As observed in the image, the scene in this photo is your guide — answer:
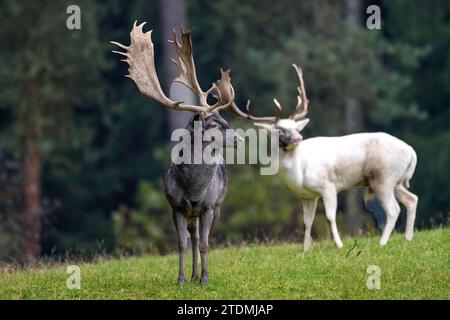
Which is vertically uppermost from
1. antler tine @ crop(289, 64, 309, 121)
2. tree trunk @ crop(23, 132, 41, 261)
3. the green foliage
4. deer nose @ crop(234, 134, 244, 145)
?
antler tine @ crop(289, 64, 309, 121)

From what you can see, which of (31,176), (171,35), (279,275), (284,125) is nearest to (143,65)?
(284,125)

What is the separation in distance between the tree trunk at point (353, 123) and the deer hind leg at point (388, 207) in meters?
12.5

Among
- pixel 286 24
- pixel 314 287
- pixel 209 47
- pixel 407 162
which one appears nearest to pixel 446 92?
pixel 286 24

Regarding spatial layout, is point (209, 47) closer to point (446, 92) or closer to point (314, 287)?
point (446, 92)

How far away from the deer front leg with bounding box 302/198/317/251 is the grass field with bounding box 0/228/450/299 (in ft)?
0.47

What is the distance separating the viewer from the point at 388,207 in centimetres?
1314

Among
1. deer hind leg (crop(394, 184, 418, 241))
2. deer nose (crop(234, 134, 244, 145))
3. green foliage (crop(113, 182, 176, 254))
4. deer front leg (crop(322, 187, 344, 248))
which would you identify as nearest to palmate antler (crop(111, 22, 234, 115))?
deer nose (crop(234, 134, 244, 145))

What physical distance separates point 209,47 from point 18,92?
671cm

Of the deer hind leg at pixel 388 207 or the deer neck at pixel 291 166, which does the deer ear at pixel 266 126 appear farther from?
the deer hind leg at pixel 388 207

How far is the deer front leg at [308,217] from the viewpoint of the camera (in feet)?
44.0

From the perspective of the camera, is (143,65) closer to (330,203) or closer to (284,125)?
(284,125)

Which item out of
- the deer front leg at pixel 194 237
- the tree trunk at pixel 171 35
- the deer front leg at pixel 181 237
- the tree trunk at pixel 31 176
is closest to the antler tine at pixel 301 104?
the deer front leg at pixel 194 237

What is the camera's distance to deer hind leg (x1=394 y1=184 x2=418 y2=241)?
13.3 m

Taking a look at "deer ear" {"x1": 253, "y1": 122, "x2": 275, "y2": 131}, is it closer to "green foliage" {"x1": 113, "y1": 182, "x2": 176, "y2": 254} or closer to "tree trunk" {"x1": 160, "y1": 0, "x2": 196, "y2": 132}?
"green foliage" {"x1": 113, "y1": 182, "x2": 176, "y2": 254}
